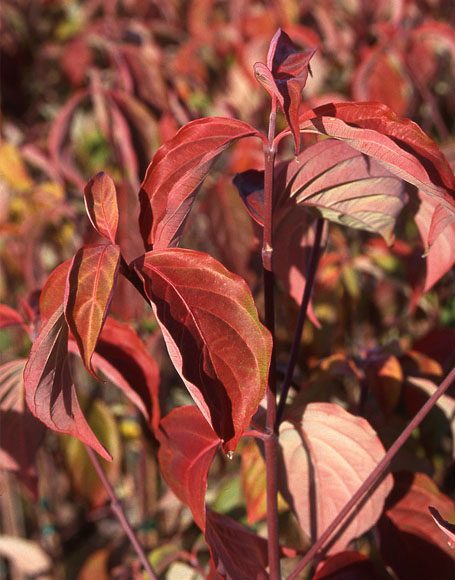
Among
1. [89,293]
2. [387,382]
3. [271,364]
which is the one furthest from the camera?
[387,382]

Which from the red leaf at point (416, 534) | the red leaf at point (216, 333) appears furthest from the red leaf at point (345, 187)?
the red leaf at point (416, 534)

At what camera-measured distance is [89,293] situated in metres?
0.60

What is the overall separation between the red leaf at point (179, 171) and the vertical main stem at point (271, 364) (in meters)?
0.03

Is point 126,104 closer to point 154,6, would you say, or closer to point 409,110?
point 409,110

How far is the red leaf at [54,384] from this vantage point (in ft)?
2.03

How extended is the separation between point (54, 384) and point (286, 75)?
30 centimetres

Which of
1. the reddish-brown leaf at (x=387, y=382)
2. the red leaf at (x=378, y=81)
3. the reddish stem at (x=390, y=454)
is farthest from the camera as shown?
the red leaf at (x=378, y=81)

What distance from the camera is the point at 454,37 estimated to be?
1.63 metres

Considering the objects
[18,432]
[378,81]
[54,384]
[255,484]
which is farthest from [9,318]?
[378,81]

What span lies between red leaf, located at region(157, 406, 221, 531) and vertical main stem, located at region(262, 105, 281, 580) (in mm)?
60

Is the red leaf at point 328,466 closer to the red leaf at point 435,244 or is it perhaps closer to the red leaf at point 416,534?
the red leaf at point 416,534

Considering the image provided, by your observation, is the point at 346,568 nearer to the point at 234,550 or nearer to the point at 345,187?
the point at 234,550

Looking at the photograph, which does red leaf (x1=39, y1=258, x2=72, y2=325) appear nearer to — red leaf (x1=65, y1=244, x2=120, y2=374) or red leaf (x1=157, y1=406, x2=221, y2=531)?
red leaf (x1=65, y1=244, x2=120, y2=374)

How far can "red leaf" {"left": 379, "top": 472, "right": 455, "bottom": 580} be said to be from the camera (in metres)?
0.87
